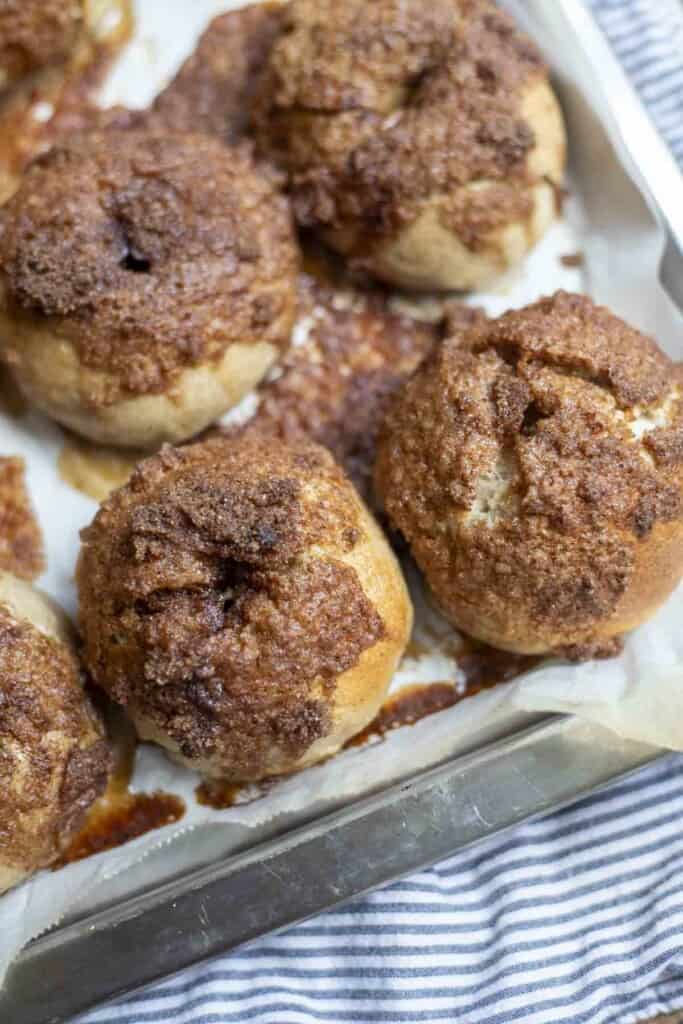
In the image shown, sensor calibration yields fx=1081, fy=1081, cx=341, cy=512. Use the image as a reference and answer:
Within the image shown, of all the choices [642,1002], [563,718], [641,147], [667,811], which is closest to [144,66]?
[641,147]

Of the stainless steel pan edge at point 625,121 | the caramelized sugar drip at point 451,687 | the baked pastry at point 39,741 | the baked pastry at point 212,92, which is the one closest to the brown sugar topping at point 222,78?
the baked pastry at point 212,92

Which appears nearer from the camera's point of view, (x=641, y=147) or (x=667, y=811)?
(x=667, y=811)

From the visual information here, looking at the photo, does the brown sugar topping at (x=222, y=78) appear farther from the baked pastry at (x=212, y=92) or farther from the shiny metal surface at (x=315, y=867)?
the shiny metal surface at (x=315, y=867)

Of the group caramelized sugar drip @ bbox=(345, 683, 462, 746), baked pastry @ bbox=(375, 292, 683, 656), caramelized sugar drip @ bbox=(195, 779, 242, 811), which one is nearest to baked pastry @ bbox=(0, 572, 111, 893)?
caramelized sugar drip @ bbox=(195, 779, 242, 811)

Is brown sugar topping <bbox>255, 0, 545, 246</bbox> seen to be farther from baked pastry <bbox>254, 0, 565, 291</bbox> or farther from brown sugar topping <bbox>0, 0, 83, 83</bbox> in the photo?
brown sugar topping <bbox>0, 0, 83, 83</bbox>

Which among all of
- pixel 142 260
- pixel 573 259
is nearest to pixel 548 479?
pixel 573 259

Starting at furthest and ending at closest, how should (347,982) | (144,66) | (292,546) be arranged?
(144,66), (347,982), (292,546)

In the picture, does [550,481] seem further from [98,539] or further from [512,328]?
[98,539]
